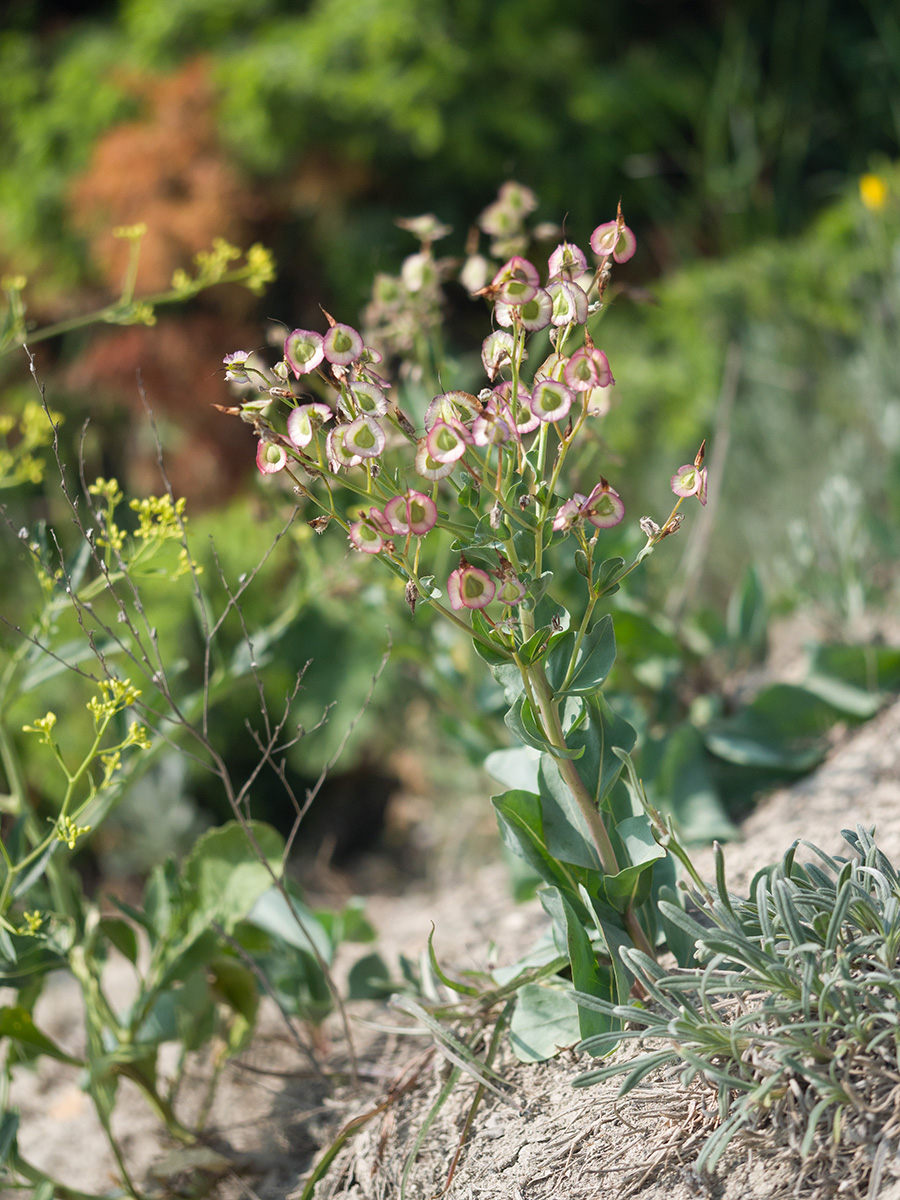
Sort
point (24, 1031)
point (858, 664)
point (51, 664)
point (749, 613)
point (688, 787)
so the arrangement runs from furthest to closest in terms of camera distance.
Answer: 1. point (749, 613)
2. point (858, 664)
3. point (688, 787)
4. point (51, 664)
5. point (24, 1031)

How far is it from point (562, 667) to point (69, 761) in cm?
253

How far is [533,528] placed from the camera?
3.32 ft

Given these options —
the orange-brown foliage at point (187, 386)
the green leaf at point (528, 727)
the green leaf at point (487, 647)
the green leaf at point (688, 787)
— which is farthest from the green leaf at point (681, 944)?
the orange-brown foliage at point (187, 386)

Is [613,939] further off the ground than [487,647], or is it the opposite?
[487,647]

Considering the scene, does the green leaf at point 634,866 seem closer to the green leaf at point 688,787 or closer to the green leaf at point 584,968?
the green leaf at point 584,968

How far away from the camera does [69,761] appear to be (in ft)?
10.5

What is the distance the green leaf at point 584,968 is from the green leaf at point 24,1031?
0.71 metres

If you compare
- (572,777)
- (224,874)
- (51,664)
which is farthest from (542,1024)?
(51,664)

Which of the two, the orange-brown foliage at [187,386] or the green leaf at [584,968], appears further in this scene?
the orange-brown foliage at [187,386]

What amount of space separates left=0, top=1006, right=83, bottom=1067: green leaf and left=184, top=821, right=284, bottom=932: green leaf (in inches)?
9.6

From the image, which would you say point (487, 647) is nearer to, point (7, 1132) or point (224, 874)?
point (224, 874)

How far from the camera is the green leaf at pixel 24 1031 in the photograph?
131 centimetres

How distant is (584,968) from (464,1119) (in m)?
0.28

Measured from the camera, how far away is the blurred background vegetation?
3.02m
